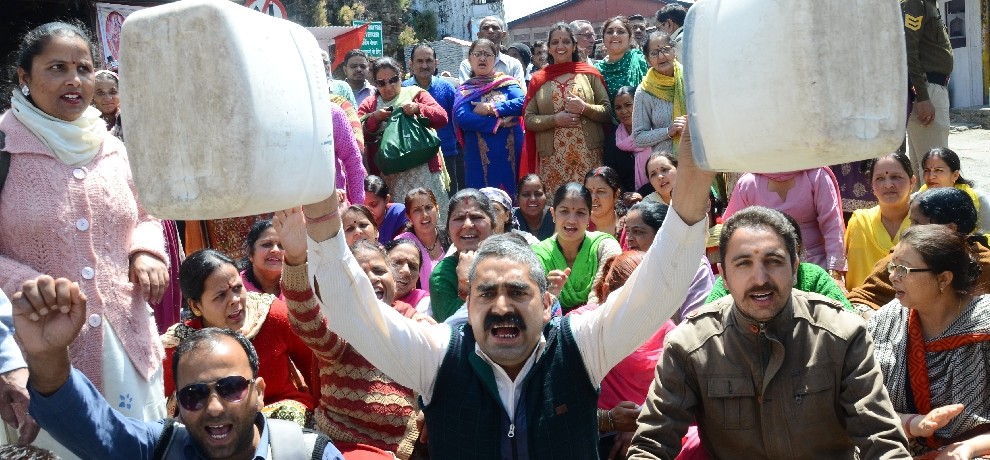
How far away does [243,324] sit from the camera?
430cm

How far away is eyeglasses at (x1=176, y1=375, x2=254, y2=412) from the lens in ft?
10.0

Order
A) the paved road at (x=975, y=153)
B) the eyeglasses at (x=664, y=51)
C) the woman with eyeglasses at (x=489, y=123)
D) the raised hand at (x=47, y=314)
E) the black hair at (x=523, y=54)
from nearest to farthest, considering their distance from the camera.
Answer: the raised hand at (x=47, y=314) < the eyeglasses at (x=664, y=51) < the woman with eyeglasses at (x=489, y=123) < the paved road at (x=975, y=153) < the black hair at (x=523, y=54)

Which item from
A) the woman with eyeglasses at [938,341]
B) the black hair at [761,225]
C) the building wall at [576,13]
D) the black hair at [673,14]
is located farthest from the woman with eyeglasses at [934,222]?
the building wall at [576,13]

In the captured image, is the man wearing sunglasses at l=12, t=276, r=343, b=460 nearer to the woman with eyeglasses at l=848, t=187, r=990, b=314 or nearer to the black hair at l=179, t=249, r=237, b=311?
the black hair at l=179, t=249, r=237, b=311

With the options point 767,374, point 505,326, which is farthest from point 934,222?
point 505,326

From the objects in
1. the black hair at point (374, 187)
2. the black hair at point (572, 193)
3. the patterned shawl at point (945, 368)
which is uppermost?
the black hair at point (374, 187)

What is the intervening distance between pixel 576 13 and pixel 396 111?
26747 millimetres

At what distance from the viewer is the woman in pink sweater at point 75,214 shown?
11.1 ft

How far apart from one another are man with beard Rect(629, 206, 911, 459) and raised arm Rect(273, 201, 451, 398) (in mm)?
814

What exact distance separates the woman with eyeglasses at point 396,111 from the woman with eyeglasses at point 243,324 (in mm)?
3228

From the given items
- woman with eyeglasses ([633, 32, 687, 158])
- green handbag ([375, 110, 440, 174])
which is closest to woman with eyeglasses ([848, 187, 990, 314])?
woman with eyeglasses ([633, 32, 687, 158])

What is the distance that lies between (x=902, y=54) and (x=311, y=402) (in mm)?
2943

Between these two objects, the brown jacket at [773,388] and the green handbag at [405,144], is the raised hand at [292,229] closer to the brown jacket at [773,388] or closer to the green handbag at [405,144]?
the brown jacket at [773,388]

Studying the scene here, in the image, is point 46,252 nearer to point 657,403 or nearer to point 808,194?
point 657,403
